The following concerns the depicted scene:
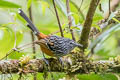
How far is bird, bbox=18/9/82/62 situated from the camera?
1.42 metres

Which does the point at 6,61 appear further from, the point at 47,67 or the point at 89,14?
the point at 89,14

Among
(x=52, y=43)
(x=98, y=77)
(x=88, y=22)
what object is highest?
(x=88, y=22)

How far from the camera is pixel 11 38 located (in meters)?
1.68

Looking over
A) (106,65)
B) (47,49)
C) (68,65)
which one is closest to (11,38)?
(47,49)

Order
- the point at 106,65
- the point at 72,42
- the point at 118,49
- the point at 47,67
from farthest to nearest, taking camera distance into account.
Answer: the point at 118,49
the point at 72,42
the point at 106,65
the point at 47,67

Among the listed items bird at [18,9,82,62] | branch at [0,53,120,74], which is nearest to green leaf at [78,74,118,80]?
branch at [0,53,120,74]

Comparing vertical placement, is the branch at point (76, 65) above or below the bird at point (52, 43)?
below

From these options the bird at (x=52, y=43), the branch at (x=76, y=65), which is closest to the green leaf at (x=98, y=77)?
the branch at (x=76, y=65)

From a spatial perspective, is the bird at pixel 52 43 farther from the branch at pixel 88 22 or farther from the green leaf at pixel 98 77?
the green leaf at pixel 98 77

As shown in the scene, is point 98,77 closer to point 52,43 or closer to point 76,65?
point 76,65

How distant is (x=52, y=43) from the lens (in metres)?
1.44

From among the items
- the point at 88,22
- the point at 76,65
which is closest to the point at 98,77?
the point at 76,65

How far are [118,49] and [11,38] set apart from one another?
1.84 m

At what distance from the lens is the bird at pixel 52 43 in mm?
1422
